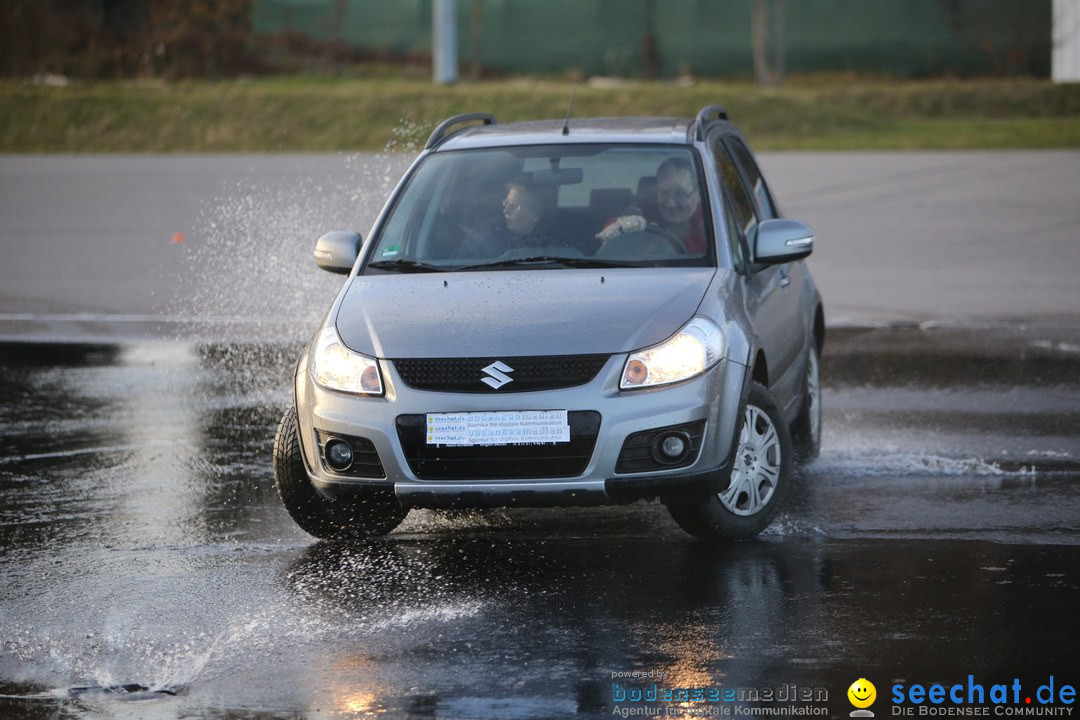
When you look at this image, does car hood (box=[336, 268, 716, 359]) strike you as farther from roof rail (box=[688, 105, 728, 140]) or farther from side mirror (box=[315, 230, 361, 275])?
roof rail (box=[688, 105, 728, 140])

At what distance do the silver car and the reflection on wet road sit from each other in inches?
13.3

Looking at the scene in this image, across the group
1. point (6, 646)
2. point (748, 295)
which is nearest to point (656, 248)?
point (748, 295)

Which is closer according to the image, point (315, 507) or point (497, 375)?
point (497, 375)

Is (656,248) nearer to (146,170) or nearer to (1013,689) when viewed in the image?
(1013,689)

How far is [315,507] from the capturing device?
6902 mm

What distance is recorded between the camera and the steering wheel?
7186 millimetres

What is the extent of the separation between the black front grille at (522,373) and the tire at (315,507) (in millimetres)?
764

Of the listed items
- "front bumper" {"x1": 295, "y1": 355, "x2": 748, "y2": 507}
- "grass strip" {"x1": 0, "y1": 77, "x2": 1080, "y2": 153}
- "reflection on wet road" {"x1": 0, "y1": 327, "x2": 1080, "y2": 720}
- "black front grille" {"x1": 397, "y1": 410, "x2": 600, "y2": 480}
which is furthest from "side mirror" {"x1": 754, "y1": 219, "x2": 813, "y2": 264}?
"grass strip" {"x1": 0, "y1": 77, "x2": 1080, "y2": 153}

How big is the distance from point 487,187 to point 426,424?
1.74 m

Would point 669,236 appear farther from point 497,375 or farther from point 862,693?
point 862,693

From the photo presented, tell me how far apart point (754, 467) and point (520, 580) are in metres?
1.13

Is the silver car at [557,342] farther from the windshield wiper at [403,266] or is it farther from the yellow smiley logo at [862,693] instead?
the yellow smiley logo at [862,693]

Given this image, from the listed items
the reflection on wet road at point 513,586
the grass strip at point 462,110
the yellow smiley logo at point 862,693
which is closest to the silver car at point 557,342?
the reflection on wet road at point 513,586

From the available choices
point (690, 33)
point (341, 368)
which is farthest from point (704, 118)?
point (690, 33)
